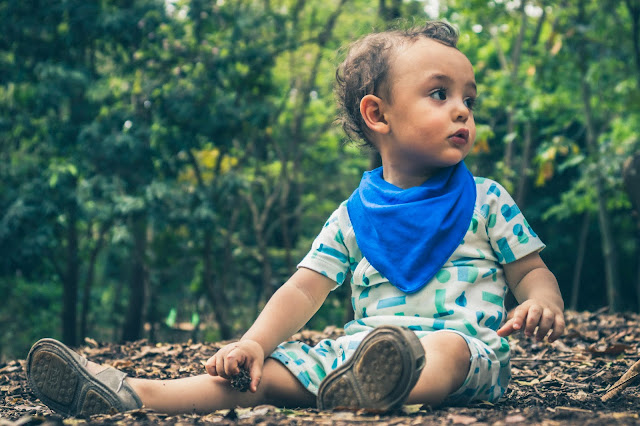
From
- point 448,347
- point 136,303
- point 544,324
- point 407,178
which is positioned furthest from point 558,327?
point 136,303

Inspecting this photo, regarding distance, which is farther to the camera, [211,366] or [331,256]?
[331,256]

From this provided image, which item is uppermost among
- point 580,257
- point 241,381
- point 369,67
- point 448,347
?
point 369,67

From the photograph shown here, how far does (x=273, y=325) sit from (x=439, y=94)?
106cm

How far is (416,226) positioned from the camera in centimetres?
244

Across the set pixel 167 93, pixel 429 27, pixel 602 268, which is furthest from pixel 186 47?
pixel 602 268

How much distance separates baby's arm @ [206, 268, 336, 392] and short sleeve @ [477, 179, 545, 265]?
25.7 inches

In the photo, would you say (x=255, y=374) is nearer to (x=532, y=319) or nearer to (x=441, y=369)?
(x=441, y=369)

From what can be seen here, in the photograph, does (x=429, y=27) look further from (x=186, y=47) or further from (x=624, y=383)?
(x=186, y=47)

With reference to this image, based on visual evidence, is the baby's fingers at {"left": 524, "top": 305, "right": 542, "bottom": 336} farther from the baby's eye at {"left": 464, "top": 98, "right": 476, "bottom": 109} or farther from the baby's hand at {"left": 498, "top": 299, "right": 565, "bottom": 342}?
the baby's eye at {"left": 464, "top": 98, "right": 476, "bottom": 109}

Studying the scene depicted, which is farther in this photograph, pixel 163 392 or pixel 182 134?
pixel 182 134

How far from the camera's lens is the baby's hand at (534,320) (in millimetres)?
2045

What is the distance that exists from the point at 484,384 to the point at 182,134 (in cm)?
764

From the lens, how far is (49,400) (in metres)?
2.15

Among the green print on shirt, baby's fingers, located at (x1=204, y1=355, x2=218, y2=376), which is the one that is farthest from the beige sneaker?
the green print on shirt
